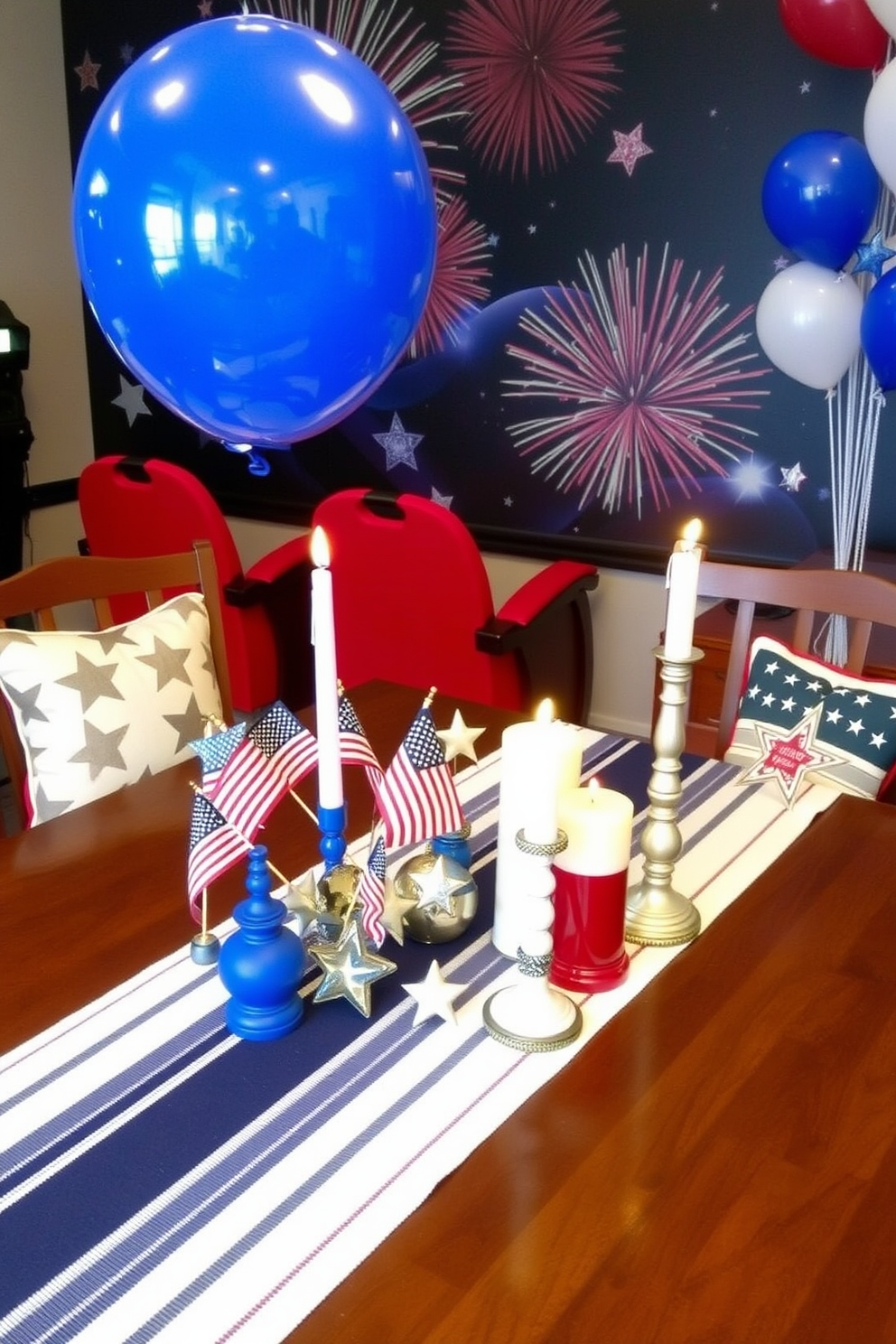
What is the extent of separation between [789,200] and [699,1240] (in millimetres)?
2027

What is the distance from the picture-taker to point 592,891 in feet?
3.37

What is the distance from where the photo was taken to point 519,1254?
774 mm

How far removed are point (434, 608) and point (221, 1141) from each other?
1716mm

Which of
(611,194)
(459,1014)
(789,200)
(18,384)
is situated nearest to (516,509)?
(611,194)

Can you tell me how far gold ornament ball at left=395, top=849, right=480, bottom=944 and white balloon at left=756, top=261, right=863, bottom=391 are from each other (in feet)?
5.41

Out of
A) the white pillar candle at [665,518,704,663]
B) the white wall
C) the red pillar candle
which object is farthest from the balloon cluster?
the red pillar candle

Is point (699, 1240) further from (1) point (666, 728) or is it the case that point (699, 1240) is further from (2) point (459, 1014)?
(1) point (666, 728)

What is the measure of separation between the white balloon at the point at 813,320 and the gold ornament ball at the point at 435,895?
1648mm

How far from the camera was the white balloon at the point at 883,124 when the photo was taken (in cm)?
197

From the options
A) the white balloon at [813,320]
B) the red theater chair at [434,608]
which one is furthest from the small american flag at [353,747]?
the white balloon at [813,320]

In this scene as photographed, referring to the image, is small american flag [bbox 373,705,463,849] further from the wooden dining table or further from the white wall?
the white wall

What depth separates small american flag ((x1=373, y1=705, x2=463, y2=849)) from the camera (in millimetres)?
1047

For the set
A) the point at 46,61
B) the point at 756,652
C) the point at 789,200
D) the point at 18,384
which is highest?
the point at 46,61

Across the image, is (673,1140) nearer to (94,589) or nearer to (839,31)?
(94,589)
